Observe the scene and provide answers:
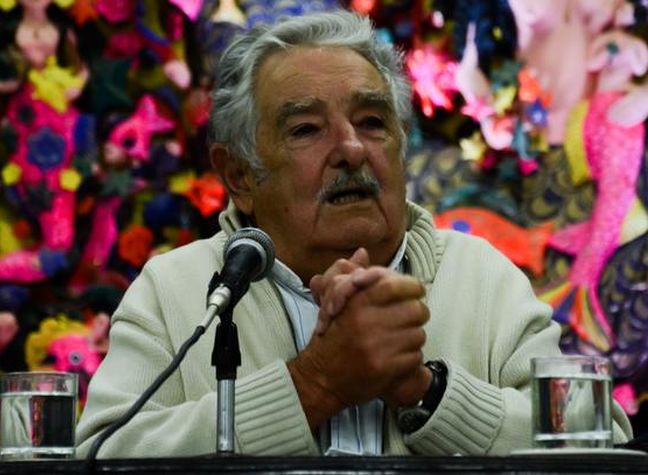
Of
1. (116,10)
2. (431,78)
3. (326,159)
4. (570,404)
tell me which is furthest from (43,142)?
(570,404)

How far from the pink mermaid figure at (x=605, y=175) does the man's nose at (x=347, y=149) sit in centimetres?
78

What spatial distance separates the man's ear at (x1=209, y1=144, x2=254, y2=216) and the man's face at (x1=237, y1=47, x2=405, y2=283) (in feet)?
0.19

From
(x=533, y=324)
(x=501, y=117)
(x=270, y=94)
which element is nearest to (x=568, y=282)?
(x=501, y=117)

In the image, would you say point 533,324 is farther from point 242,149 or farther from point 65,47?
point 65,47

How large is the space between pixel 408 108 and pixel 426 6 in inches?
24.1

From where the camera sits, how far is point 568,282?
11.4ft

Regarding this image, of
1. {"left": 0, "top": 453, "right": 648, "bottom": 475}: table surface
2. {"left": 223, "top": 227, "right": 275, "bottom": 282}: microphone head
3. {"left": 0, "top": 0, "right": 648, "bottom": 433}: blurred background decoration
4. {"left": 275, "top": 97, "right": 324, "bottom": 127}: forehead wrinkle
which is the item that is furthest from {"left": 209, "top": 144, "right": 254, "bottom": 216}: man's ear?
{"left": 0, "top": 453, "right": 648, "bottom": 475}: table surface

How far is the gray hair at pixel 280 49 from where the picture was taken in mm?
2980

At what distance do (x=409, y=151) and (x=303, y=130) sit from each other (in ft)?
2.19

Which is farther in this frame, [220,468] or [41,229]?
[41,229]

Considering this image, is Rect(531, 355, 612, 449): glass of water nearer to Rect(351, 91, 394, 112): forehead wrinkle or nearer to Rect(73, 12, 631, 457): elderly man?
Rect(73, 12, 631, 457): elderly man

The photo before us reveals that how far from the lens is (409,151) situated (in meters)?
Answer: 3.53

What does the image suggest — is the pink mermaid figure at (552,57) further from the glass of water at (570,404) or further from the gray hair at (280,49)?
the glass of water at (570,404)

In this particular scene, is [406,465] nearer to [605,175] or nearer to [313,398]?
[313,398]
